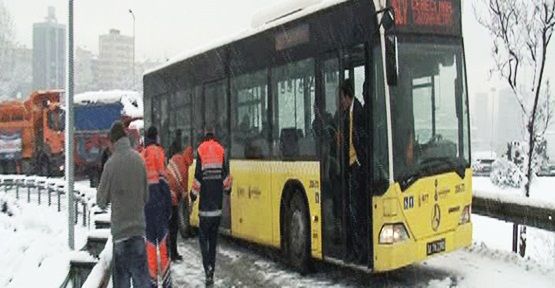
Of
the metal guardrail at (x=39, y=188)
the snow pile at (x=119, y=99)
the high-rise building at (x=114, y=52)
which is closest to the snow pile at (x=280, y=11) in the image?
the metal guardrail at (x=39, y=188)

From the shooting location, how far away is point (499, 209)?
1164 cm

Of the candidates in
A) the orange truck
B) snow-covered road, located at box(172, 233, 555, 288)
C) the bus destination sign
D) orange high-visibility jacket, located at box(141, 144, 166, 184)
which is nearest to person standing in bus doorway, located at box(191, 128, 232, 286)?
snow-covered road, located at box(172, 233, 555, 288)

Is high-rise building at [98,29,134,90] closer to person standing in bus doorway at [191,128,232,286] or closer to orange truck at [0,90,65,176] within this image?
orange truck at [0,90,65,176]

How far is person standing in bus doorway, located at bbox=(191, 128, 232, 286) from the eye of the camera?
10.3 metres

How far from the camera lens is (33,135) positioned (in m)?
38.3

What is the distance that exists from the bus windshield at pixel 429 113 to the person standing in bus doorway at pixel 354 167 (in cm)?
43

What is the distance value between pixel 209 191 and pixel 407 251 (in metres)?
2.73

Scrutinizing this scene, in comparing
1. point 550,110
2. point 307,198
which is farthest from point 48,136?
point 307,198

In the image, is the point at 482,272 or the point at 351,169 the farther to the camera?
the point at 482,272

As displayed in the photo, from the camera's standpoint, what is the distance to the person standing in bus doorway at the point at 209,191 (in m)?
10.3

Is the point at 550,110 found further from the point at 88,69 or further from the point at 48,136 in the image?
the point at 88,69

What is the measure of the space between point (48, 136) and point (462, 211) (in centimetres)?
3023

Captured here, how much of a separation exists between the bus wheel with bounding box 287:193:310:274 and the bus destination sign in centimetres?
284

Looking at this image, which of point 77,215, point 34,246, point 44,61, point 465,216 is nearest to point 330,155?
point 465,216
